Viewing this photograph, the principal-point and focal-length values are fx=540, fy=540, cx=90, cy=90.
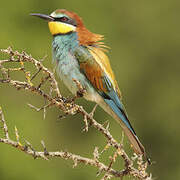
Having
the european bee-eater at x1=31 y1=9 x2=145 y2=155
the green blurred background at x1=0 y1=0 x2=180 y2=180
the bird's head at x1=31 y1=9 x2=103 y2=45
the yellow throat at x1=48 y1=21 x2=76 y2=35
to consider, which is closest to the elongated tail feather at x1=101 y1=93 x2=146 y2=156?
the european bee-eater at x1=31 y1=9 x2=145 y2=155

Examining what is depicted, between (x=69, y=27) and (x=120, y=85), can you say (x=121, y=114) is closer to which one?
(x=69, y=27)

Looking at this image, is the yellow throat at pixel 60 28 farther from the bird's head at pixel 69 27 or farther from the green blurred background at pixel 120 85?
the green blurred background at pixel 120 85

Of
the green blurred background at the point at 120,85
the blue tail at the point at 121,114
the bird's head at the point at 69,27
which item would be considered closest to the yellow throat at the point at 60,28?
the bird's head at the point at 69,27

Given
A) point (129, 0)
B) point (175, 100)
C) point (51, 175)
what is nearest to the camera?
point (51, 175)

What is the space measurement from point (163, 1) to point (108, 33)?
1.50 meters

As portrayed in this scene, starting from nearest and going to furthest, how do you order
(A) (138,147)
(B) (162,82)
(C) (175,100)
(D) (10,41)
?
(A) (138,147)
(D) (10,41)
(C) (175,100)
(B) (162,82)

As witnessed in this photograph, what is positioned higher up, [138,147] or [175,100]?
[138,147]

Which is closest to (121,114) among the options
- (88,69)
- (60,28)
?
(88,69)

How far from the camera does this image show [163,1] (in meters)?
8.64

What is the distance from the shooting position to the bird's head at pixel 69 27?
3088mm

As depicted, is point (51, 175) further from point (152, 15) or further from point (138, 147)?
point (152, 15)

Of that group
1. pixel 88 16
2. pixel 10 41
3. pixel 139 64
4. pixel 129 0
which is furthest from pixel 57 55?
pixel 129 0

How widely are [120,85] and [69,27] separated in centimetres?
407

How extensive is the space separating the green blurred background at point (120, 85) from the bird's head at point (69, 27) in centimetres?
208
